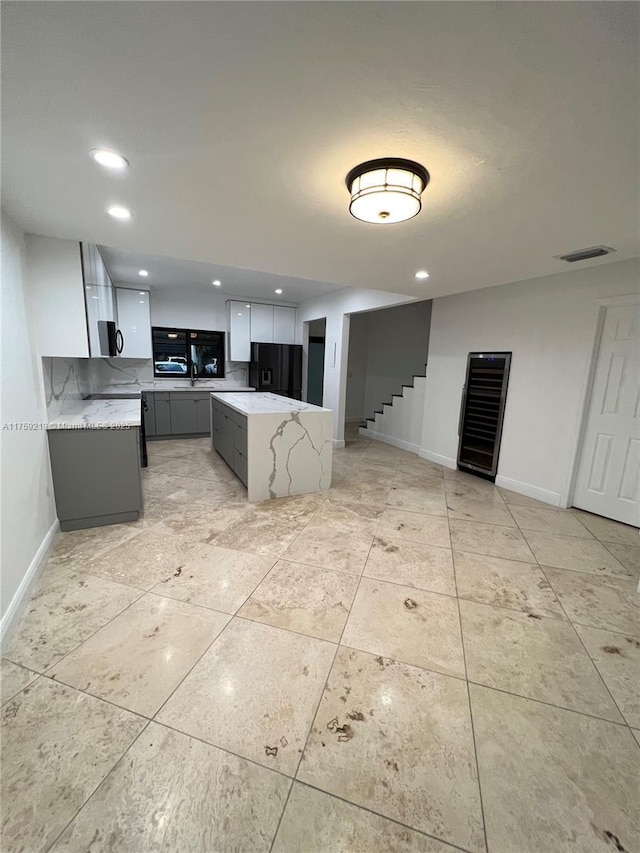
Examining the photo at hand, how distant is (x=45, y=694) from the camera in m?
1.39

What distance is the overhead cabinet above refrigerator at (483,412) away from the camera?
13.2ft

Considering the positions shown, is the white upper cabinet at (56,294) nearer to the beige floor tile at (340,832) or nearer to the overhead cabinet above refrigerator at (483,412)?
the beige floor tile at (340,832)

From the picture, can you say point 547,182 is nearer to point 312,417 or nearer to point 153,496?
point 312,417

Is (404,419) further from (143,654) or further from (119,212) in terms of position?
(143,654)

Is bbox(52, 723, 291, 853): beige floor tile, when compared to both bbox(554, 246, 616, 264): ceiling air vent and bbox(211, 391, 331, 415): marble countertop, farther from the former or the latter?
bbox(554, 246, 616, 264): ceiling air vent

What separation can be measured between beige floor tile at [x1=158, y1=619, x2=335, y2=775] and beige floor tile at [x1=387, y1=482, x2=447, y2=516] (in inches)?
76.6

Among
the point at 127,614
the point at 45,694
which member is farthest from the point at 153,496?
the point at 45,694

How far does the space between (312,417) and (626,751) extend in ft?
9.55

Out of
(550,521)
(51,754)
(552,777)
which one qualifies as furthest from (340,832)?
(550,521)

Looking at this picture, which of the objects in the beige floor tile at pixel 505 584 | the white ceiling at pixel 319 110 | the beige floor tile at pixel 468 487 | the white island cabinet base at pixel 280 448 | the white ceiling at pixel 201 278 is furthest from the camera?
the white ceiling at pixel 201 278

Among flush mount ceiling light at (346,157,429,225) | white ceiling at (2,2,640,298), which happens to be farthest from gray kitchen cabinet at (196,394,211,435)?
flush mount ceiling light at (346,157,429,225)

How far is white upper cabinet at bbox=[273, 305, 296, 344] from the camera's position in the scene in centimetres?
647

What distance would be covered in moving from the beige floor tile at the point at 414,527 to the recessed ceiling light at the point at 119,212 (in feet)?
9.66

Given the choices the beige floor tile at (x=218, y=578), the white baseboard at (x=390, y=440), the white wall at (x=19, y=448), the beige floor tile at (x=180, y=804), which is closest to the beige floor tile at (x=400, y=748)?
the beige floor tile at (x=180, y=804)
